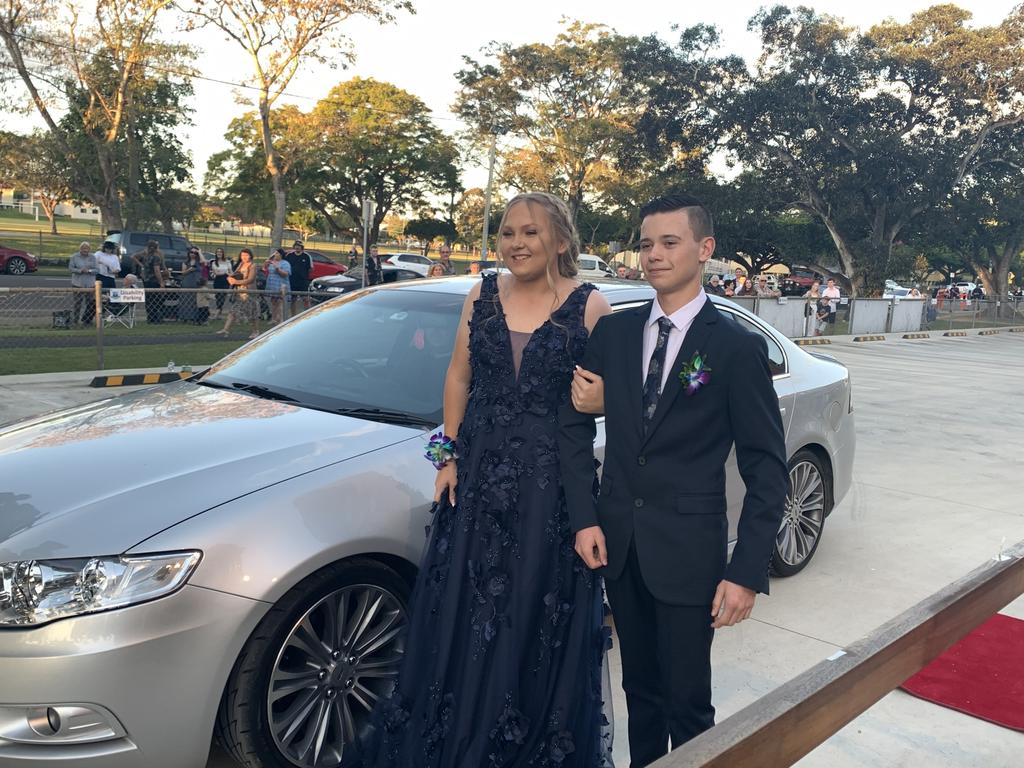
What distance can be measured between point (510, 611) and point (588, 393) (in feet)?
2.32

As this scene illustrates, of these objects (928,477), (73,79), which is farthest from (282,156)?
(928,477)

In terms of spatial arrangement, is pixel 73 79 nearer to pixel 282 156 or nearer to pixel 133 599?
pixel 282 156

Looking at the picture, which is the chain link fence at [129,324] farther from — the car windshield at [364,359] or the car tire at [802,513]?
the car tire at [802,513]

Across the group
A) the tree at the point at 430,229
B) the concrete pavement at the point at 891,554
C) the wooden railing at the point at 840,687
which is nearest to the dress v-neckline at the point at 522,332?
the wooden railing at the point at 840,687

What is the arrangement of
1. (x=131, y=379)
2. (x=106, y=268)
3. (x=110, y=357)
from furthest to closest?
1. (x=106, y=268)
2. (x=110, y=357)
3. (x=131, y=379)

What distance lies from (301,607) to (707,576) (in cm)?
122

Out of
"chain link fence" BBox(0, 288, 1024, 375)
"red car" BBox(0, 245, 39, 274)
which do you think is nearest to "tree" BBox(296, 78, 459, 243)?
"red car" BBox(0, 245, 39, 274)

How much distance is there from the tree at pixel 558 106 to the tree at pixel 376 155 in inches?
116

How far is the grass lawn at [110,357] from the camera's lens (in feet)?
36.5

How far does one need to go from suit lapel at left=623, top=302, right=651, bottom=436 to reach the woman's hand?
26.7 inches

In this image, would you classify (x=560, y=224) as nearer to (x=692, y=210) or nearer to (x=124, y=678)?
(x=692, y=210)

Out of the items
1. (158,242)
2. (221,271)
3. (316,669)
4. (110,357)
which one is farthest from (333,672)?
(158,242)

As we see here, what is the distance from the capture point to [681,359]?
231 centimetres

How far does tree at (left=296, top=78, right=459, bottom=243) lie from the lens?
48.2m
